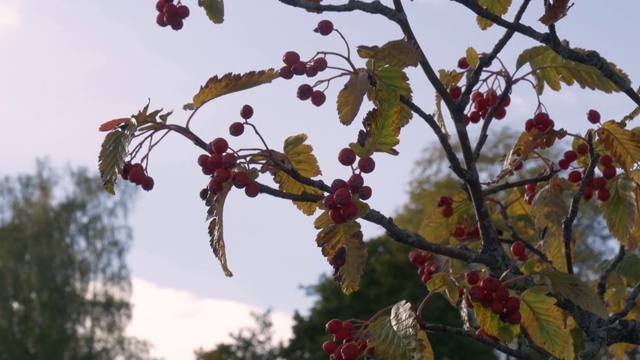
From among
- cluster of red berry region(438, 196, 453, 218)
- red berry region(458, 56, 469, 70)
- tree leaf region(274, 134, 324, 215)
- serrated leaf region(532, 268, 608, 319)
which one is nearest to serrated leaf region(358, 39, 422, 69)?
tree leaf region(274, 134, 324, 215)

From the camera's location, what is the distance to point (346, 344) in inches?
123

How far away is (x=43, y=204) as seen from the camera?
125 ft

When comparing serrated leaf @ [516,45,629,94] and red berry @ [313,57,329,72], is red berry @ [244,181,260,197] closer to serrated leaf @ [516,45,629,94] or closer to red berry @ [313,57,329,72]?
red berry @ [313,57,329,72]

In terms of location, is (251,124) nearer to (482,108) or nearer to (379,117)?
(379,117)

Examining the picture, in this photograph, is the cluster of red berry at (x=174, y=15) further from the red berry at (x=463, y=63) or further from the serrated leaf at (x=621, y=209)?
the serrated leaf at (x=621, y=209)

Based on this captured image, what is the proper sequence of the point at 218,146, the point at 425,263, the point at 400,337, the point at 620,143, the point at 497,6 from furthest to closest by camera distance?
the point at 425,263, the point at 497,6, the point at 620,143, the point at 400,337, the point at 218,146

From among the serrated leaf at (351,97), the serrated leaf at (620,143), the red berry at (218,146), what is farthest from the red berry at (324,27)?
the serrated leaf at (620,143)

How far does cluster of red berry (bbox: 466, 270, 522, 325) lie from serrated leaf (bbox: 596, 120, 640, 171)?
35.6 inches

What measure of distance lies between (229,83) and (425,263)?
66.4 inches

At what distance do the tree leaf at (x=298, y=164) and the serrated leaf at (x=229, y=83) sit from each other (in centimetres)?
41

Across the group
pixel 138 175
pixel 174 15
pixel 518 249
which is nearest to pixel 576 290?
pixel 518 249

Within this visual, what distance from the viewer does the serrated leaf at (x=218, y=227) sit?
9.14 feet

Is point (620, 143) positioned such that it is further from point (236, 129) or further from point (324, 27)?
point (236, 129)

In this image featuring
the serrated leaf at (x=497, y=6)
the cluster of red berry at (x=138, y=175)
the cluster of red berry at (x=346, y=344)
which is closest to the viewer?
the cluster of red berry at (x=138, y=175)
